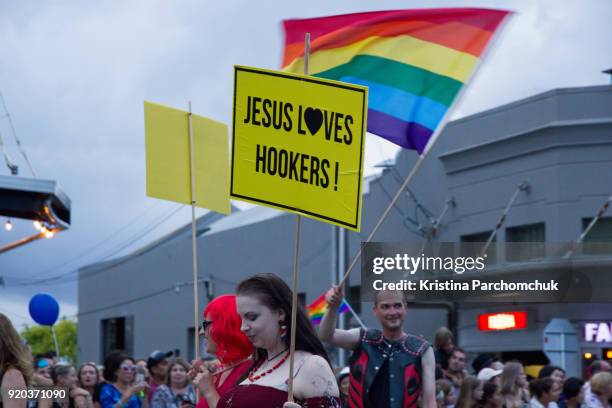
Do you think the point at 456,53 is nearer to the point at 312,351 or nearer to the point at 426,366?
the point at 426,366

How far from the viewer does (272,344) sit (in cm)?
467

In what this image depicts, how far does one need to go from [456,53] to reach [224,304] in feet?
7.39

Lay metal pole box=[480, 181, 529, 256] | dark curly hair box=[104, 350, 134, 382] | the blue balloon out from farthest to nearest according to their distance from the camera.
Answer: metal pole box=[480, 181, 529, 256] → the blue balloon → dark curly hair box=[104, 350, 134, 382]

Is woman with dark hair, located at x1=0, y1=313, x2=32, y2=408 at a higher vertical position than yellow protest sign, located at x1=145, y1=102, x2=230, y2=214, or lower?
lower

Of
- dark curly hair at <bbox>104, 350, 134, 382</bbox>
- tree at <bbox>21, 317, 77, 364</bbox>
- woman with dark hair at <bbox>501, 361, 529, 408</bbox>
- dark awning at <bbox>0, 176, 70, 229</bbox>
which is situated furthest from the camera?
tree at <bbox>21, 317, 77, 364</bbox>

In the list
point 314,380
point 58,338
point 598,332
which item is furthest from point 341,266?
point 58,338

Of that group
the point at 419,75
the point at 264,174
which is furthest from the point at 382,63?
the point at 264,174

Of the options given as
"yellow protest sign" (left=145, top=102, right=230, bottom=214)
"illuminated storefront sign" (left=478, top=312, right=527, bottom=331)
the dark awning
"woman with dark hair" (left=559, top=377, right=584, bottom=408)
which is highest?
the dark awning

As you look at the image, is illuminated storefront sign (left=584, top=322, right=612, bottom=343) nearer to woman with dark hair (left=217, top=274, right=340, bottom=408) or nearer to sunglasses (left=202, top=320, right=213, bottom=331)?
sunglasses (left=202, top=320, right=213, bottom=331)

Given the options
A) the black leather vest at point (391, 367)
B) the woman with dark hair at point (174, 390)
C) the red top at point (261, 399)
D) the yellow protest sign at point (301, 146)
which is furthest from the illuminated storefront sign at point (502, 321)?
the red top at point (261, 399)

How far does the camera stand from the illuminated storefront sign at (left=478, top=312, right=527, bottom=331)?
75.2 ft

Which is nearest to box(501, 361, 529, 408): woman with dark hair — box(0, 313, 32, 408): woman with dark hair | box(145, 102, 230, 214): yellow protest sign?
box(145, 102, 230, 214): yellow protest sign

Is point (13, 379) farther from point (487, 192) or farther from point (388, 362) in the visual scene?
point (487, 192)

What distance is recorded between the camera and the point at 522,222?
22.8m
